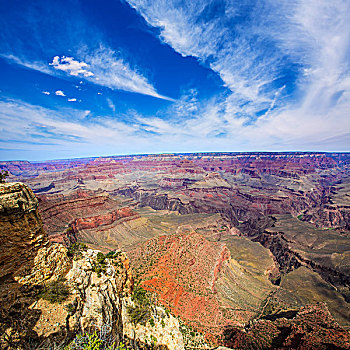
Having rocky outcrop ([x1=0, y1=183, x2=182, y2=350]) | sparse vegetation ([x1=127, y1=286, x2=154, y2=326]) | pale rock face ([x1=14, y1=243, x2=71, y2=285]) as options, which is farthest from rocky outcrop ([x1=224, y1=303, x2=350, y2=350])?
pale rock face ([x1=14, y1=243, x2=71, y2=285])

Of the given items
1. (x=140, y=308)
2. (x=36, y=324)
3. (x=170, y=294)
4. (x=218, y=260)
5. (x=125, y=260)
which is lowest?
(x=218, y=260)

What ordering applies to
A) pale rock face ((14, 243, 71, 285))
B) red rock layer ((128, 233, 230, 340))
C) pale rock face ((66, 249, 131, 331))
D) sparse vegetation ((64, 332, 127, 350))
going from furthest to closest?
red rock layer ((128, 233, 230, 340))
pale rock face ((66, 249, 131, 331))
pale rock face ((14, 243, 71, 285))
sparse vegetation ((64, 332, 127, 350))

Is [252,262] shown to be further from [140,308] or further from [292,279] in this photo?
[140,308]

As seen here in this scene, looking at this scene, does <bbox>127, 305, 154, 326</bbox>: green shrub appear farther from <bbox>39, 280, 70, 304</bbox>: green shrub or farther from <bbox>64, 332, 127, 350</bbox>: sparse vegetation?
<bbox>39, 280, 70, 304</bbox>: green shrub

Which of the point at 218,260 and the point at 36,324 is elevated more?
the point at 36,324

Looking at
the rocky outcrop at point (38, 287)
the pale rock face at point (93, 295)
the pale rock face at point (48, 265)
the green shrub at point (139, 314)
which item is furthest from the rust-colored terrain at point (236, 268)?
the pale rock face at point (48, 265)

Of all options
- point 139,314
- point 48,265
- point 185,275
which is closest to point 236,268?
point 185,275

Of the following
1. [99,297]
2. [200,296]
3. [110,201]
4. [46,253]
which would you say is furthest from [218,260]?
[110,201]
